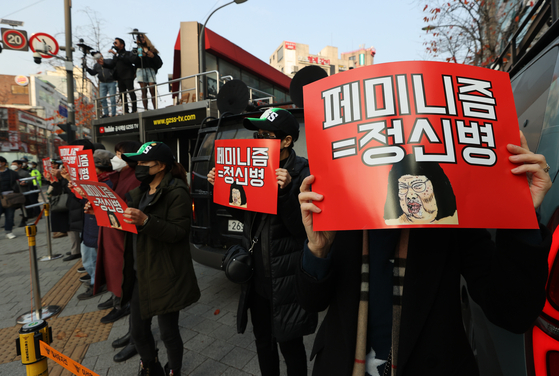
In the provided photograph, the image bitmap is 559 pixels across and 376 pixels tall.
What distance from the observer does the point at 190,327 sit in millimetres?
3703

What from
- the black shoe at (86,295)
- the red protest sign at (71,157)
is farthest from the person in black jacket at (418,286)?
the black shoe at (86,295)

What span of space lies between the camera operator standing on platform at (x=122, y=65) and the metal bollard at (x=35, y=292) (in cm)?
890

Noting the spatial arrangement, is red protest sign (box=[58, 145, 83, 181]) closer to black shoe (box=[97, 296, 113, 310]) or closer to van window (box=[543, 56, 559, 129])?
black shoe (box=[97, 296, 113, 310])

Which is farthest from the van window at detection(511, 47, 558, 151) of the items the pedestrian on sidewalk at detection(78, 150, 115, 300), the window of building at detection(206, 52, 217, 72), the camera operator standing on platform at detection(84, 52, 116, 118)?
the window of building at detection(206, 52, 217, 72)

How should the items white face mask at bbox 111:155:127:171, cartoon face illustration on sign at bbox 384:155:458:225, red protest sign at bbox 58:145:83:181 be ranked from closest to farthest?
cartoon face illustration on sign at bbox 384:155:458:225 < red protest sign at bbox 58:145:83:181 < white face mask at bbox 111:155:127:171

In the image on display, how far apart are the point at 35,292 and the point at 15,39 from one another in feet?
33.1

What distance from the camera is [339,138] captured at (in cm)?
108

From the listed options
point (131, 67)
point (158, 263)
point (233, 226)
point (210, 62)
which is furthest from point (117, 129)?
point (158, 263)

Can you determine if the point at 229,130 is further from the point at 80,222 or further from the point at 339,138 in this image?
the point at 80,222

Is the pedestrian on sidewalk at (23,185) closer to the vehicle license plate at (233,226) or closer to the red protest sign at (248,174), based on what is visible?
the vehicle license plate at (233,226)

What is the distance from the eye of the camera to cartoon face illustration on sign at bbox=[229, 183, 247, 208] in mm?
2303

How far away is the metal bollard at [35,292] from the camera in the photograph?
3.47 meters

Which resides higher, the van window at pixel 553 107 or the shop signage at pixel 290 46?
the shop signage at pixel 290 46

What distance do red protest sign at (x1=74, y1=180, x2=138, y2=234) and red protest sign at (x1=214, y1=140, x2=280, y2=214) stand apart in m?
0.71
